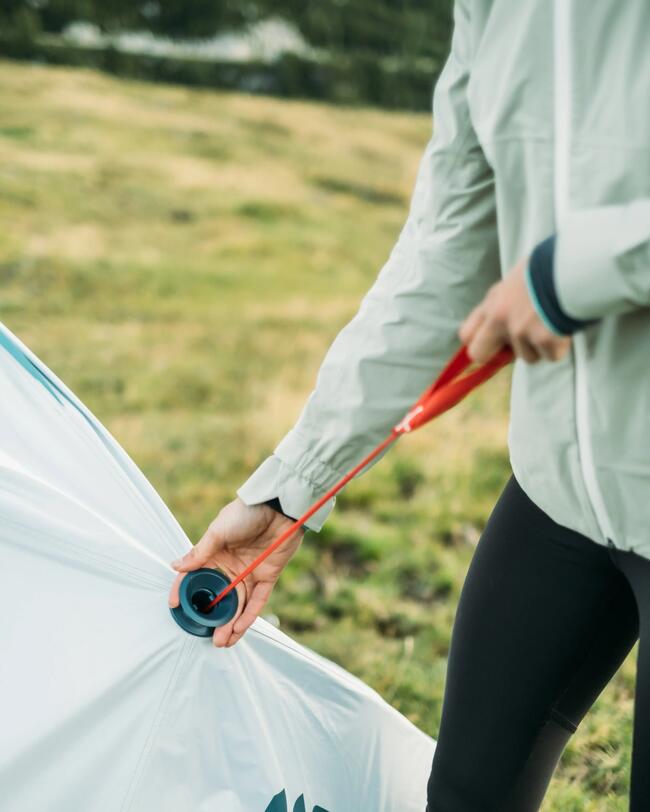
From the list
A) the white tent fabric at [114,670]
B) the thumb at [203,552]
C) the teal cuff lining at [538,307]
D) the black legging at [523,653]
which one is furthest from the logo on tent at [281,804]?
the teal cuff lining at [538,307]

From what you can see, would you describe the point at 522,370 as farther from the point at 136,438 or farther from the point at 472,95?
the point at 136,438

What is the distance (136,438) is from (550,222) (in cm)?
321

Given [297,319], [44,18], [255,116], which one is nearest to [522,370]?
[297,319]

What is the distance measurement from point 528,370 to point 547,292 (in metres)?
Answer: 0.20

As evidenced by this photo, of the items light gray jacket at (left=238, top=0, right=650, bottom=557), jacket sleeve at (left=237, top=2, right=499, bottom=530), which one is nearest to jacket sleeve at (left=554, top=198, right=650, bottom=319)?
light gray jacket at (left=238, top=0, right=650, bottom=557)

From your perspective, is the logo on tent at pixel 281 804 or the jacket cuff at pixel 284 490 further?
the logo on tent at pixel 281 804

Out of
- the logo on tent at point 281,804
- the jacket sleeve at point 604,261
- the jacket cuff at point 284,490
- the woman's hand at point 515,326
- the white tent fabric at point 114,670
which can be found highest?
the jacket sleeve at point 604,261

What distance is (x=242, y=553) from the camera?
146 centimetres

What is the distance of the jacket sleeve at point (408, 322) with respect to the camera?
1.22 meters

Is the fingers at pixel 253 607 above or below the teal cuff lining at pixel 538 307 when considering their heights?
below

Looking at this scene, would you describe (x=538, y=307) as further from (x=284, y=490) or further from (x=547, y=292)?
(x=284, y=490)

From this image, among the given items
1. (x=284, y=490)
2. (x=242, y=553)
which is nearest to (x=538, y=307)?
(x=284, y=490)

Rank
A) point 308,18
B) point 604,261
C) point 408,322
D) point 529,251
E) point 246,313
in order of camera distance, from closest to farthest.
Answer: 1. point 604,261
2. point 529,251
3. point 408,322
4. point 246,313
5. point 308,18

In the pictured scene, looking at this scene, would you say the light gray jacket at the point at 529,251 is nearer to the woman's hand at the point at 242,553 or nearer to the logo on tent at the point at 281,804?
the woman's hand at the point at 242,553
